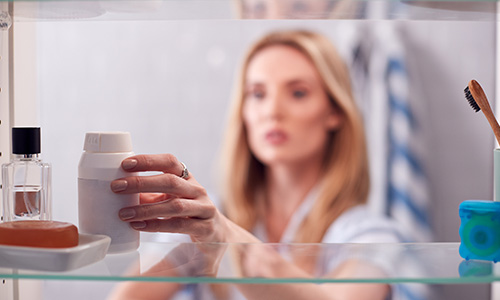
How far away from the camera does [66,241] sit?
Result: 1.12ft

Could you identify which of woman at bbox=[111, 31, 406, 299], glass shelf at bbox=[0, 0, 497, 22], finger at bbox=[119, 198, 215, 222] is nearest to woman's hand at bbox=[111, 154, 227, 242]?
finger at bbox=[119, 198, 215, 222]

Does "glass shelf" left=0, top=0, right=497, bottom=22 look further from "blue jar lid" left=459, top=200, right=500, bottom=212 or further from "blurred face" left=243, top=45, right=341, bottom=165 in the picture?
"blurred face" left=243, top=45, right=341, bottom=165

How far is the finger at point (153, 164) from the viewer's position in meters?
0.37

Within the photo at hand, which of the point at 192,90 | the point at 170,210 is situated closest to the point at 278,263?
the point at 170,210

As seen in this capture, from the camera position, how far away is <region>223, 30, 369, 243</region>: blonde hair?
1.27m

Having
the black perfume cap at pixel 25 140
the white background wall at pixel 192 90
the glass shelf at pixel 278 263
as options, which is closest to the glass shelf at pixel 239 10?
the black perfume cap at pixel 25 140

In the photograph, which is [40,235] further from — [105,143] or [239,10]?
[239,10]

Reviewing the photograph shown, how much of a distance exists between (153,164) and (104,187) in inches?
1.7

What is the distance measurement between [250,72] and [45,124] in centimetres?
58

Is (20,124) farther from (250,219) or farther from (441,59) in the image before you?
A: (441,59)

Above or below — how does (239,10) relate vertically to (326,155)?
above

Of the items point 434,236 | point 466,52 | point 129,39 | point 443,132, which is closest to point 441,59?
point 466,52

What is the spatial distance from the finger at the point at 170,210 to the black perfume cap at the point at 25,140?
10 cm

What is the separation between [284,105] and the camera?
132 cm
